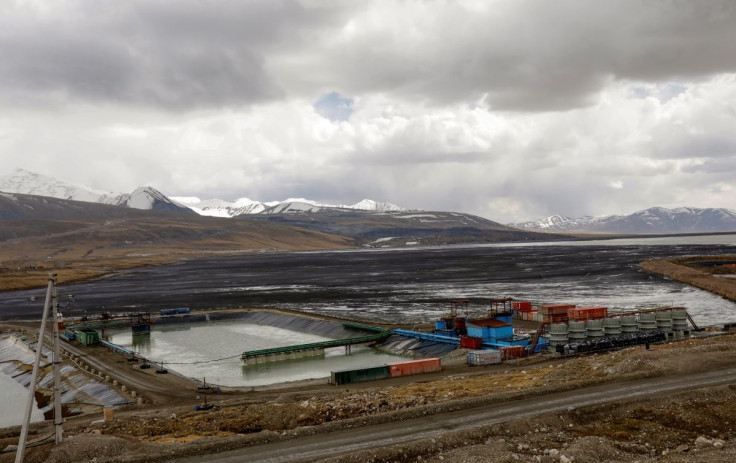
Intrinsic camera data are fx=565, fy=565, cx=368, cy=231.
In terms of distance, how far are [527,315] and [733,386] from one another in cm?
5340

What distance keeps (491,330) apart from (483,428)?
38037 millimetres

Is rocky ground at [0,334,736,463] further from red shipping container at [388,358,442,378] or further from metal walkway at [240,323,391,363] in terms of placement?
metal walkway at [240,323,391,363]

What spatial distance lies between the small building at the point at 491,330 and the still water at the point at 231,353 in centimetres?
1066

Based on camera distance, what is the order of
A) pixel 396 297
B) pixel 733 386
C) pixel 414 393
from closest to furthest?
1. pixel 733 386
2. pixel 414 393
3. pixel 396 297

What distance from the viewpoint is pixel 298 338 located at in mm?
90688

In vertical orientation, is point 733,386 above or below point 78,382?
above

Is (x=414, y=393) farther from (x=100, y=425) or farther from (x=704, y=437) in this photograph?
(x=100, y=425)

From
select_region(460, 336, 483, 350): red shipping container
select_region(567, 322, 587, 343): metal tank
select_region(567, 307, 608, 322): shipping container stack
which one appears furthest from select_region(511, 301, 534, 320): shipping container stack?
select_region(460, 336, 483, 350): red shipping container

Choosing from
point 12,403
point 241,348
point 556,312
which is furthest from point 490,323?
point 12,403

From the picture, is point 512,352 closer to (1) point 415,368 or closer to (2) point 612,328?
(1) point 415,368

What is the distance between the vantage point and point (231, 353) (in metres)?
80.1

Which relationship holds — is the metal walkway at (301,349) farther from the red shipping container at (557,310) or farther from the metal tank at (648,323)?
the metal tank at (648,323)

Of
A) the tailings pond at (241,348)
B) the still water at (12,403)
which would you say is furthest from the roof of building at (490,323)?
the still water at (12,403)

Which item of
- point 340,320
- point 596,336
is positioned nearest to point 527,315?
point 596,336
